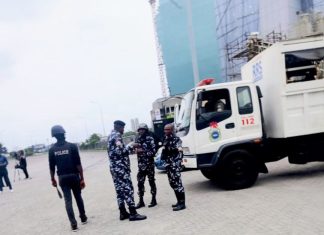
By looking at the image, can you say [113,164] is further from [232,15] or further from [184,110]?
[232,15]

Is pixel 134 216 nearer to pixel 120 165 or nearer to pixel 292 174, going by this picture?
pixel 120 165

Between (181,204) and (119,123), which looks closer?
(119,123)

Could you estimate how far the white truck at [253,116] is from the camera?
28.6 feet

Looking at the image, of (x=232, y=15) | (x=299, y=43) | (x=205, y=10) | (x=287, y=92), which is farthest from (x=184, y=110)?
(x=205, y=10)

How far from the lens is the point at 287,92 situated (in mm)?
8781

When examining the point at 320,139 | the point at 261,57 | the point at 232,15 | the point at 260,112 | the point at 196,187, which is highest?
the point at 232,15

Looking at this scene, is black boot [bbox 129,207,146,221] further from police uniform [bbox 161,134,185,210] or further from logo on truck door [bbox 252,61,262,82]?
logo on truck door [bbox 252,61,262,82]

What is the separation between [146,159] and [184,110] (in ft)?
5.82

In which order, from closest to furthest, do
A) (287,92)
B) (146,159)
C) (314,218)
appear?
(314,218) → (146,159) → (287,92)

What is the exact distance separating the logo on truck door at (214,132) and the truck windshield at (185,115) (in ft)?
1.71

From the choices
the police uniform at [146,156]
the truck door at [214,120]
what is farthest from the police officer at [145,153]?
the truck door at [214,120]

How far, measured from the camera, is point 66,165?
712 cm

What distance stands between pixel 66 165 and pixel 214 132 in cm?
338

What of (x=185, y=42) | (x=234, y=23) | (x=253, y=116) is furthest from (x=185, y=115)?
(x=185, y=42)
